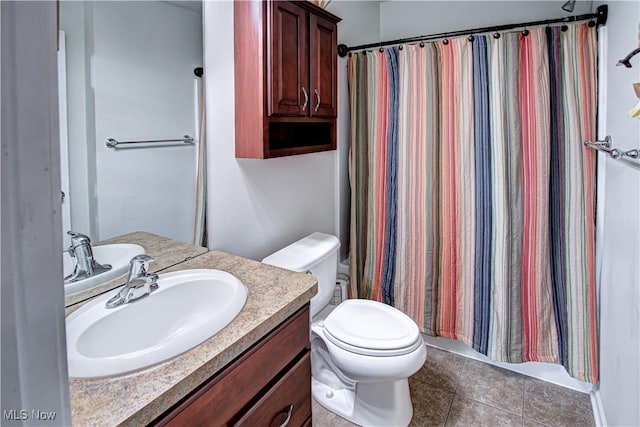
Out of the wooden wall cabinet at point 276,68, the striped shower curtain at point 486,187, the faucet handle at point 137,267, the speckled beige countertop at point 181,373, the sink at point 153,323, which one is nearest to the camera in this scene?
the speckled beige countertop at point 181,373

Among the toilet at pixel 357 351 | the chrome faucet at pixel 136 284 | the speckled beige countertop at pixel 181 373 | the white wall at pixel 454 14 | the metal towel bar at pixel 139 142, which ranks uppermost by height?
the white wall at pixel 454 14

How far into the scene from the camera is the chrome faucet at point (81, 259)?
1.07 metres

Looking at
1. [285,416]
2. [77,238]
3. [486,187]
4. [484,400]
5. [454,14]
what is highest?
[454,14]

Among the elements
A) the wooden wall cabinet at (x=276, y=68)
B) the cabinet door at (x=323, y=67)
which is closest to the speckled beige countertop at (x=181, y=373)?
the wooden wall cabinet at (x=276, y=68)

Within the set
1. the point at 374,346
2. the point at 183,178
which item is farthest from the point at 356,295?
the point at 183,178

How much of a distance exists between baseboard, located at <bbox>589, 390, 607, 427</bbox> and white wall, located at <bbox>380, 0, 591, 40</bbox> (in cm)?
186

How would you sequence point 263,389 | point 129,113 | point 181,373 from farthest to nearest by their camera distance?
point 129,113, point 263,389, point 181,373

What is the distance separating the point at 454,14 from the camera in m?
2.37

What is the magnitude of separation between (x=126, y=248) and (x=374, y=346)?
96cm

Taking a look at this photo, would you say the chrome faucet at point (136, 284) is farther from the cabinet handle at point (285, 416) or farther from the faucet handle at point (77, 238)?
the cabinet handle at point (285, 416)

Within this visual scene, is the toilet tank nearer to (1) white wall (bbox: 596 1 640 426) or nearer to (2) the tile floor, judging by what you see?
(2) the tile floor

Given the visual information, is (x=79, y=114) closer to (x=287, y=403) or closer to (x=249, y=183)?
(x=249, y=183)

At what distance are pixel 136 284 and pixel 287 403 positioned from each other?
54cm

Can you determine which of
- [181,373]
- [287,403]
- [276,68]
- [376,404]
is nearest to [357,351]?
[376,404]
